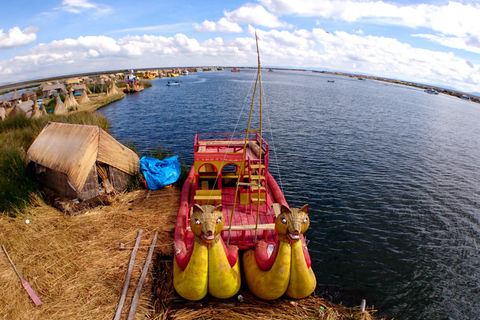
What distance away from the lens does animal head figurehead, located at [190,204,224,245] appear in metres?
7.61

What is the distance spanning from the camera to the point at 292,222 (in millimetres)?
7609

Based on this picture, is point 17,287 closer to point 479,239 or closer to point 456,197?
point 479,239

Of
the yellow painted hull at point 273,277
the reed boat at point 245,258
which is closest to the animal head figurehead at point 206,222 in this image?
the reed boat at point 245,258

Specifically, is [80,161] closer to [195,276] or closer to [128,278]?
[128,278]

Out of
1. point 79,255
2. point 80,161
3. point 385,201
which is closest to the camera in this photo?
point 79,255

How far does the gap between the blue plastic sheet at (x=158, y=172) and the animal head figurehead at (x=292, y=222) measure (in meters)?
10.3

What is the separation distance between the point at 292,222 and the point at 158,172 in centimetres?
1123

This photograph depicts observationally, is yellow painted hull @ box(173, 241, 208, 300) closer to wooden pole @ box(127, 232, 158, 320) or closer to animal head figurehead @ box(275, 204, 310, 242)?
wooden pole @ box(127, 232, 158, 320)

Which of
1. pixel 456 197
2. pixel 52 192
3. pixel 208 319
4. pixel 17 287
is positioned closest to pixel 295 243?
pixel 208 319

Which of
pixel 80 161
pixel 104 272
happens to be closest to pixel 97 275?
pixel 104 272

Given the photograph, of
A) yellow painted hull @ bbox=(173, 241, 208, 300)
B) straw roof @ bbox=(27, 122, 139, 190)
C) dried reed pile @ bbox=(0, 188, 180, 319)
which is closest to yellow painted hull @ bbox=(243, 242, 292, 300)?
yellow painted hull @ bbox=(173, 241, 208, 300)

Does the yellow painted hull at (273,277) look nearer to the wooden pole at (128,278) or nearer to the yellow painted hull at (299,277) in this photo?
the yellow painted hull at (299,277)

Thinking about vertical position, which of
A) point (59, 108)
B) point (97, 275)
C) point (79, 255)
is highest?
point (59, 108)

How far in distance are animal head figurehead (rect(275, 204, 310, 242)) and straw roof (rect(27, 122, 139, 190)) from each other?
10.8 metres
